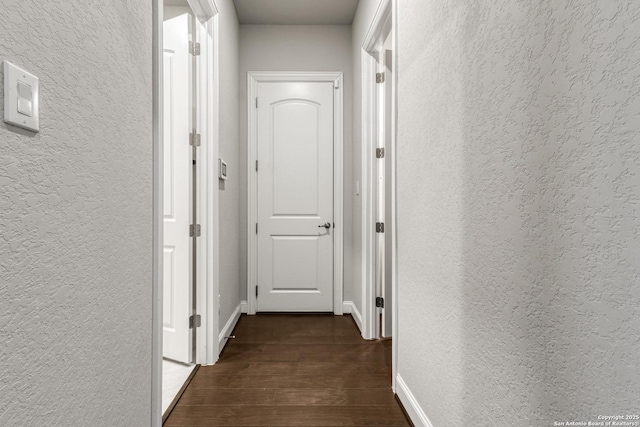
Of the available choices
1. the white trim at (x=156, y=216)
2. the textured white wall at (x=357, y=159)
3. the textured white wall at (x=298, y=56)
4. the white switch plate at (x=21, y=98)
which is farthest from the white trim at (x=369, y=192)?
the white switch plate at (x=21, y=98)

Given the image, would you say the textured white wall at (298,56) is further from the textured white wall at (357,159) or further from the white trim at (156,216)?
the white trim at (156,216)

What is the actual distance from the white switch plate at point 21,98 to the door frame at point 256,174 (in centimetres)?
280

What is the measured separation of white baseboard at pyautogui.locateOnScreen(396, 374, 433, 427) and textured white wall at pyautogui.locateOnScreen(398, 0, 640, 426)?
0.08 metres

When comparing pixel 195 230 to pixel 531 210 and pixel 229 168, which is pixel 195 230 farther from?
pixel 531 210

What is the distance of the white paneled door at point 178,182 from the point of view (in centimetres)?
230

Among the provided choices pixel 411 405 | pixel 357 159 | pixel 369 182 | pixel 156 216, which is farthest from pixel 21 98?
pixel 357 159

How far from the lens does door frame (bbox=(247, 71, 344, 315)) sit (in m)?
3.54

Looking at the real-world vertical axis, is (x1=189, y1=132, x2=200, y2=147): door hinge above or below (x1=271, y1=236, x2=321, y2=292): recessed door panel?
above

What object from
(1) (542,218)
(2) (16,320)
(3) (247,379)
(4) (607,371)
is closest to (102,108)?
(2) (16,320)

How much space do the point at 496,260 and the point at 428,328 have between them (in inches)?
25.1

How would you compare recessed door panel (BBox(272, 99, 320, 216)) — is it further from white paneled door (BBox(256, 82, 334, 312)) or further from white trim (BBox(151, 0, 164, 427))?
white trim (BBox(151, 0, 164, 427))

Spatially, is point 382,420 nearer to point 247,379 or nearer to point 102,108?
point 247,379

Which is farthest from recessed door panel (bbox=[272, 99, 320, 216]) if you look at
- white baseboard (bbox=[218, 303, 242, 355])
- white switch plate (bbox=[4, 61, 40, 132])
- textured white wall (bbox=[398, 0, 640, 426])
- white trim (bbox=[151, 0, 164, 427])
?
white switch plate (bbox=[4, 61, 40, 132])

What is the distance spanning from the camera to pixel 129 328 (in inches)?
46.5
